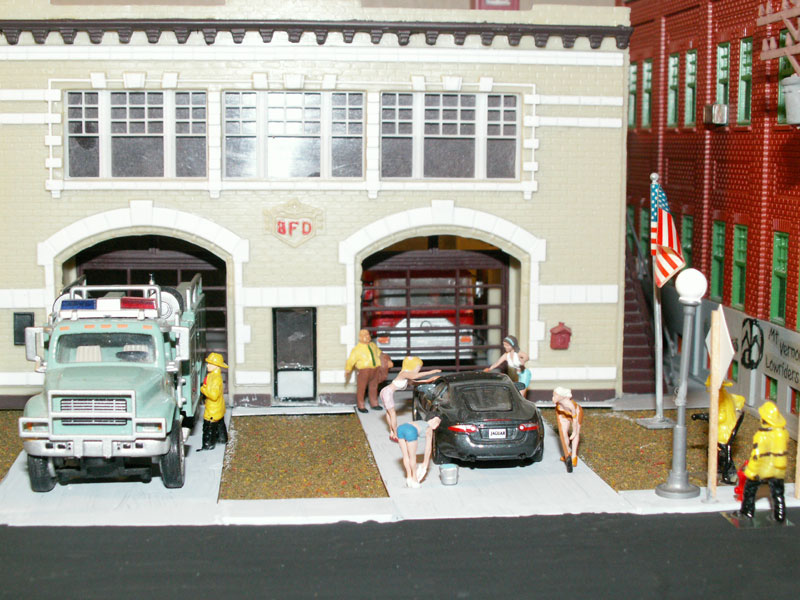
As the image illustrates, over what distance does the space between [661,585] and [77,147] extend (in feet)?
49.5

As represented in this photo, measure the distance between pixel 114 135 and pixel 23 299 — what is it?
3922 mm

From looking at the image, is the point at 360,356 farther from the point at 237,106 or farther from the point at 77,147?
the point at 77,147

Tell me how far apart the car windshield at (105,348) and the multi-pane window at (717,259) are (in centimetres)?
1408

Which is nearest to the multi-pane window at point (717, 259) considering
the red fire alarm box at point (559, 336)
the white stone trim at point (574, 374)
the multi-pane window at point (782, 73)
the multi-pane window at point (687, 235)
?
the multi-pane window at point (687, 235)

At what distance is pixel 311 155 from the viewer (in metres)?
23.0

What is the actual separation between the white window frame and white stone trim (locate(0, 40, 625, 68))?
695 mm

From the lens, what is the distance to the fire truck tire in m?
16.8

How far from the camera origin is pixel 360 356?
73.8ft

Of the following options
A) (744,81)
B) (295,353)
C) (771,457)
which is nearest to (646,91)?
(744,81)

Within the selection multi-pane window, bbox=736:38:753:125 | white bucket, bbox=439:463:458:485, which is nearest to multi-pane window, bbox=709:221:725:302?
multi-pane window, bbox=736:38:753:125

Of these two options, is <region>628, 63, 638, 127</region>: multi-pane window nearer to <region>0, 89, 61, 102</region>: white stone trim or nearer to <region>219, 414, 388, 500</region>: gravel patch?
<region>219, 414, 388, 500</region>: gravel patch

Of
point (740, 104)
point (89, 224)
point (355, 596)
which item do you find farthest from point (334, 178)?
point (355, 596)

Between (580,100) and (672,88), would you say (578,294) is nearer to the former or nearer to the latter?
(580,100)

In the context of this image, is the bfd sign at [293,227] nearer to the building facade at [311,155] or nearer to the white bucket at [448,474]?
the building facade at [311,155]
